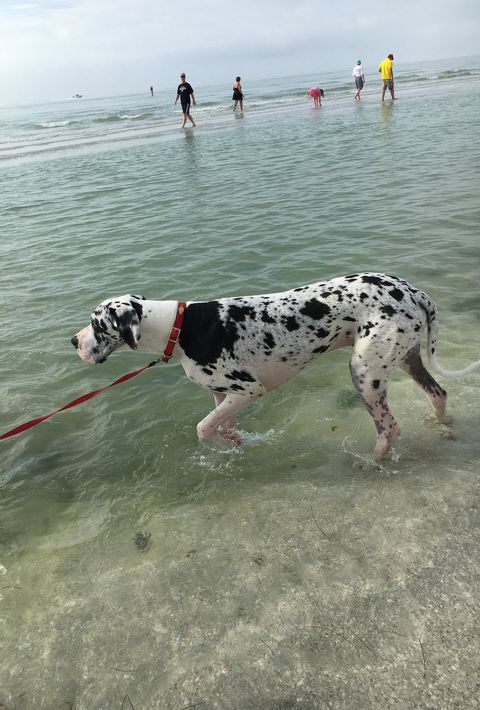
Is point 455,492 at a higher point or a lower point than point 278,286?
lower

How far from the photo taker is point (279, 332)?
3.99 meters

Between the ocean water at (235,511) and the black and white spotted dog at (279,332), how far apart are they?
759 millimetres

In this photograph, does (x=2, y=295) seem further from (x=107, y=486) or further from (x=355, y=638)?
(x=355, y=638)

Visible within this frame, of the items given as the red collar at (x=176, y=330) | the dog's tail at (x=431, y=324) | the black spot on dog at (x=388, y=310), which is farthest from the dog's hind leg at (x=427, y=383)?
the red collar at (x=176, y=330)

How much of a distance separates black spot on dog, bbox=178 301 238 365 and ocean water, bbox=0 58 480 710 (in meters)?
1.13

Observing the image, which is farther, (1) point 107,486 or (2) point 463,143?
(2) point 463,143

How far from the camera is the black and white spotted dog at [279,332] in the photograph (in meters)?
3.87

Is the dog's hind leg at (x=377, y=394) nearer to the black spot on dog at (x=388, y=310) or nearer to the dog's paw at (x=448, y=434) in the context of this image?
the black spot on dog at (x=388, y=310)

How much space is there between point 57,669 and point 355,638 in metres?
1.72

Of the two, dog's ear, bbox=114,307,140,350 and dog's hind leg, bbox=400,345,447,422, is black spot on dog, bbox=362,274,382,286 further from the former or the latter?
dog's ear, bbox=114,307,140,350

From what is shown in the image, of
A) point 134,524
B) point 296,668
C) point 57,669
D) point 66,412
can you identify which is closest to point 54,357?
point 66,412

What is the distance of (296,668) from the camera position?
2689 mm

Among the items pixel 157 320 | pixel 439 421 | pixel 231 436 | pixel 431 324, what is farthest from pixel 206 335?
pixel 439 421

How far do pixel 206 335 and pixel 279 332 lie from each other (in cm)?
59
